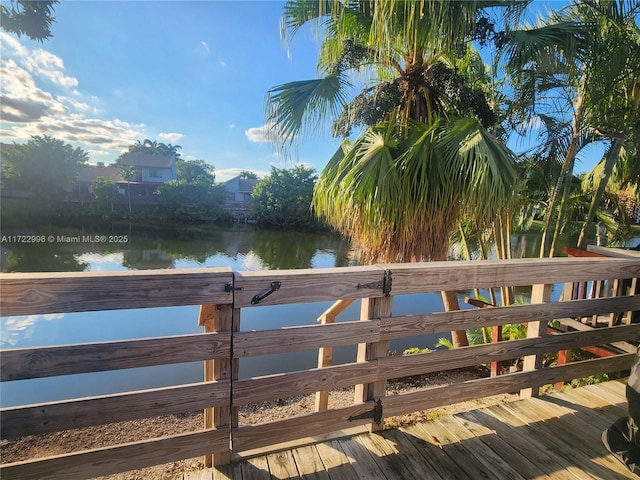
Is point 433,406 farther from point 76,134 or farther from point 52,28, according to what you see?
point 76,134

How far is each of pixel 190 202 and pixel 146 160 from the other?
3671 mm

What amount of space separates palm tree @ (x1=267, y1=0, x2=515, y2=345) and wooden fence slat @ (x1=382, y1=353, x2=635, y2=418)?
130cm

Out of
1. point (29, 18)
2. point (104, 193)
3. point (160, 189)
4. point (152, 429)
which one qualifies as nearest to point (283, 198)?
point (160, 189)

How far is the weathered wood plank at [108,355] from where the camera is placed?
93 centimetres

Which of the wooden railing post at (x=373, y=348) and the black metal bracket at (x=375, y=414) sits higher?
the wooden railing post at (x=373, y=348)

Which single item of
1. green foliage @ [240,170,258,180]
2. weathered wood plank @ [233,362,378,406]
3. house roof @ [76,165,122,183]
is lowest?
weathered wood plank @ [233,362,378,406]

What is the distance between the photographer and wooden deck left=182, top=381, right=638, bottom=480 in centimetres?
129

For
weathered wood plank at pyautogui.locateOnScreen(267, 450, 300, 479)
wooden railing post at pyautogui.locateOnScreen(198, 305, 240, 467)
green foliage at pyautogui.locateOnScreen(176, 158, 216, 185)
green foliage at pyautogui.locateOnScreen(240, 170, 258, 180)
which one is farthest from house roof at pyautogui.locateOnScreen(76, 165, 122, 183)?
green foliage at pyautogui.locateOnScreen(240, 170, 258, 180)

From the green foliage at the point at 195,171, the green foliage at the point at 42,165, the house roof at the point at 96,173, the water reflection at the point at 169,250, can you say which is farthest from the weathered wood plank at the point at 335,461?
the green foliage at the point at 195,171

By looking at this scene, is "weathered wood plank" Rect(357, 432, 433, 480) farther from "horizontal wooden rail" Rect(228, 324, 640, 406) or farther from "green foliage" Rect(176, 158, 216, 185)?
"green foliage" Rect(176, 158, 216, 185)

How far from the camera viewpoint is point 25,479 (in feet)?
3.30

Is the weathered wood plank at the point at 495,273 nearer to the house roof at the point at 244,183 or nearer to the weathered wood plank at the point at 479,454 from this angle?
the weathered wood plank at the point at 479,454

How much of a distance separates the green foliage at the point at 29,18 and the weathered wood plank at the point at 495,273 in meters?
4.19

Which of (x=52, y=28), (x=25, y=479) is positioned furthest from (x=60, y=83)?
(x=25, y=479)
